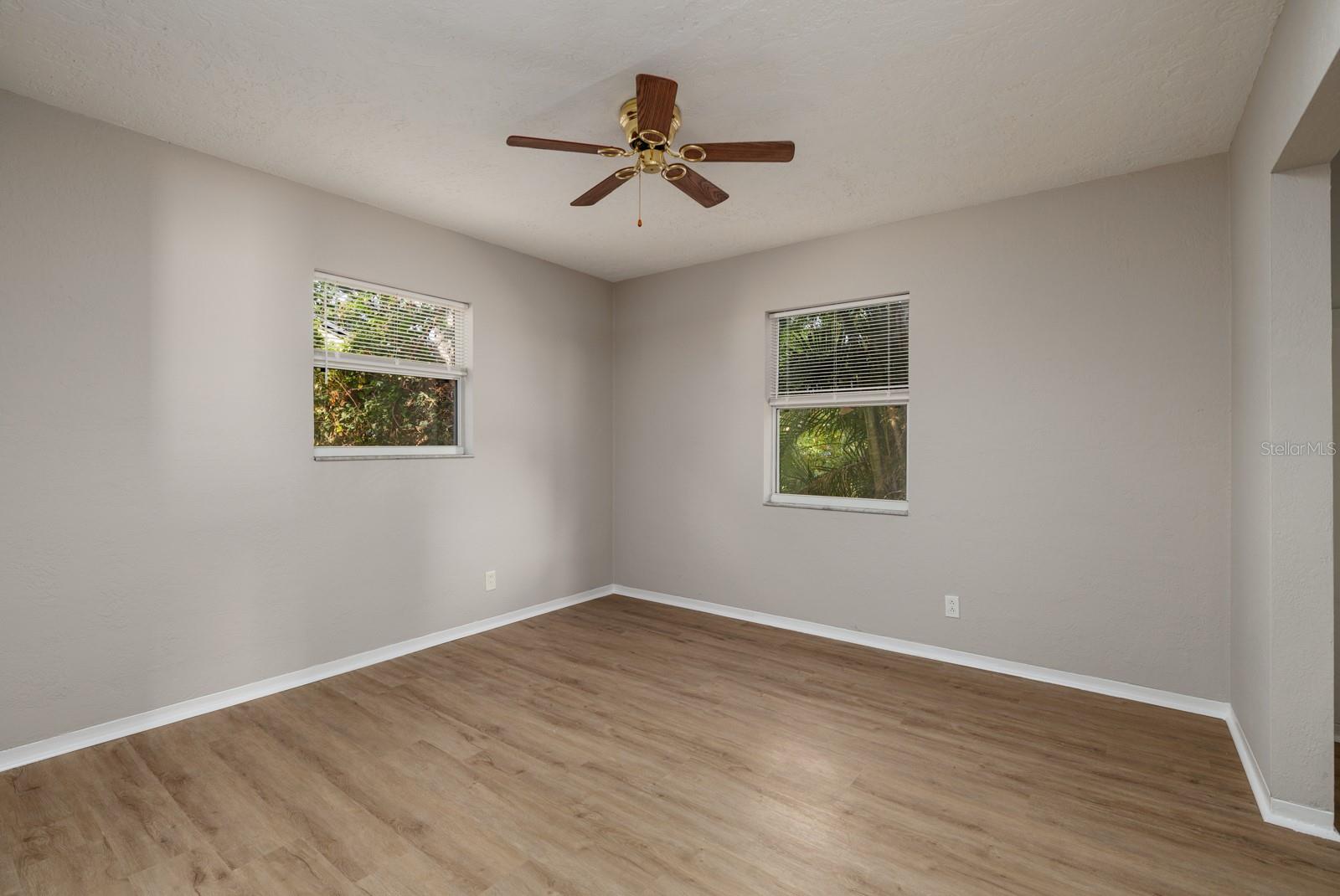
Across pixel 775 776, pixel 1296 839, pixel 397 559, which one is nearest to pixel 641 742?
pixel 775 776

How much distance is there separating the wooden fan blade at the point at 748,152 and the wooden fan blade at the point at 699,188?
0.59 ft

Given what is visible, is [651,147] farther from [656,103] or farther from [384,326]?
[384,326]

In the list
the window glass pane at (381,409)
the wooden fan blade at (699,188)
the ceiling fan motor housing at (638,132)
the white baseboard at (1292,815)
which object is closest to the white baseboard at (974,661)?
the white baseboard at (1292,815)

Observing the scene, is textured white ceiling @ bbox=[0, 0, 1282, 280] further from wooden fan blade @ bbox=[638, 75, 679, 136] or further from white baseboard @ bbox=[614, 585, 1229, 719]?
white baseboard @ bbox=[614, 585, 1229, 719]

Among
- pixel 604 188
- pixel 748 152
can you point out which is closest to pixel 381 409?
pixel 604 188

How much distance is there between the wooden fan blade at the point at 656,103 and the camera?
202 cm

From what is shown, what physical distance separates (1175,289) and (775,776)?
9.47 ft

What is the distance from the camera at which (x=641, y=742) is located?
2594 mm

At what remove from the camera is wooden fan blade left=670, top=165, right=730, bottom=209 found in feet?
8.24

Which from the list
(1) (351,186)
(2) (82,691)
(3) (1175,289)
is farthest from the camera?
(1) (351,186)

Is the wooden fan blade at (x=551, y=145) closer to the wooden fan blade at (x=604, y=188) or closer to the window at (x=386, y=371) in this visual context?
the wooden fan blade at (x=604, y=188)

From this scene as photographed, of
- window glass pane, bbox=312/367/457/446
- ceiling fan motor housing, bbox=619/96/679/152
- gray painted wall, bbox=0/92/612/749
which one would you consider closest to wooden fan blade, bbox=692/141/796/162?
ceiling fan motor housing, bbox=619/96/679/152

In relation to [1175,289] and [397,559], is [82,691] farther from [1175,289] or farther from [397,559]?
[1175,289]

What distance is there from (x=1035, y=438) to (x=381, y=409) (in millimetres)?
3702
